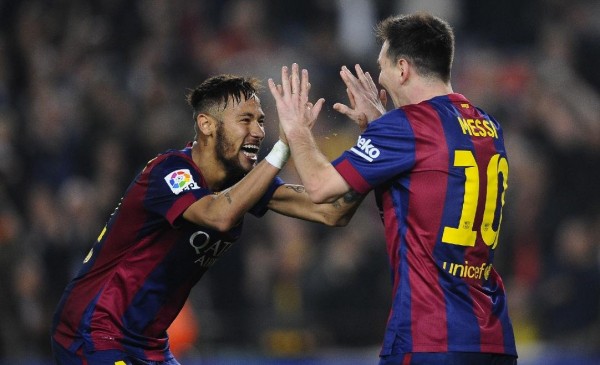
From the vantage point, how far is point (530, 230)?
11.1m

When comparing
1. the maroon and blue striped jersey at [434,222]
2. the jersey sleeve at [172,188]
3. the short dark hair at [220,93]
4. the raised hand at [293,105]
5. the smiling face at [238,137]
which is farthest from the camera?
the short dark hair at [220,93]

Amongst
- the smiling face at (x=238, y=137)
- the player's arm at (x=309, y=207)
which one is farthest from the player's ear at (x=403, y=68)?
the smiling face at (x=238, y=137)

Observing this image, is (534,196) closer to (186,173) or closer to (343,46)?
(343,46)

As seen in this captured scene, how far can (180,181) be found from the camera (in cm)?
584

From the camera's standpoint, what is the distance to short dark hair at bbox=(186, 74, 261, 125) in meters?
6.23

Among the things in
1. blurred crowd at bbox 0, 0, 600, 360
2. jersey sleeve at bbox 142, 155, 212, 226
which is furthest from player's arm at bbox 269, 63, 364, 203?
blurred crowd at bbox 0, 0, 600, 360

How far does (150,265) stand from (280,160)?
896mm

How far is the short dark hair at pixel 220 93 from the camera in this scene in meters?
6.23

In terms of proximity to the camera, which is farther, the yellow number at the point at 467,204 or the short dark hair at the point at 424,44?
the short dark hair at the point at 424,44

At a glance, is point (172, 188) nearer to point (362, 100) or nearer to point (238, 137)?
point (238, 137)

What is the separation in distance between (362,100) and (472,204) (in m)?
1.02

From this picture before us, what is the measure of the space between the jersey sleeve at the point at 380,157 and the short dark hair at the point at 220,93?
3.96 feet

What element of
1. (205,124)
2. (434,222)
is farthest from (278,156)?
(434,222)

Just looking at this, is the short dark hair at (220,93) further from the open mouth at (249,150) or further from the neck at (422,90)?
the neck at (422,90)
